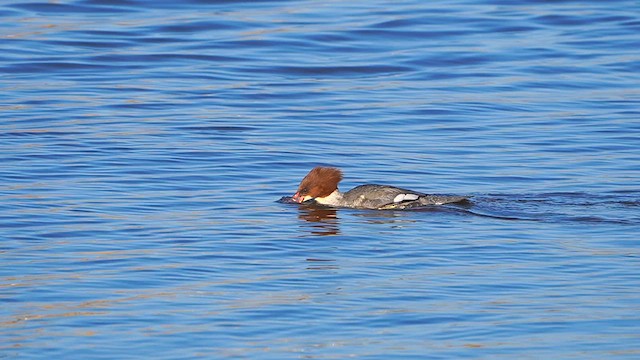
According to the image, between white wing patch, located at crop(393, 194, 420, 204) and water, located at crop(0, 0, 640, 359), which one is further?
white wing patch, located at crop(393, 194, 420, 204)

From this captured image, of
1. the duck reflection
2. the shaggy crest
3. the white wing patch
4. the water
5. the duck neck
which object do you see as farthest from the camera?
the duck neck

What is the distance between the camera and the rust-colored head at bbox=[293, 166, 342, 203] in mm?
11422

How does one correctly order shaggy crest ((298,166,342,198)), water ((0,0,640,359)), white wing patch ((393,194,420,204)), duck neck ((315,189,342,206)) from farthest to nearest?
Answer: duck neck ((315,189,342,206))
shaggy crest ((298,166,342,198))
white wing patch ((393,194,420,204))
water ((0,0,640,359))

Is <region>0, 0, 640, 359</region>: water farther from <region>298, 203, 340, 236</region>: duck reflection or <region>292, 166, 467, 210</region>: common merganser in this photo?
<region>292, 166, 467, 210</region>: common merganser

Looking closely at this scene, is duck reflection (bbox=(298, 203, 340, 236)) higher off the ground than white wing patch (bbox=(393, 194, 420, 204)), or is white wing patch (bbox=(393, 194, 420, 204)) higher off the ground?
white wing patch (bbox=(393, 194, 420, 204))

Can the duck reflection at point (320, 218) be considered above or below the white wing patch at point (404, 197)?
below

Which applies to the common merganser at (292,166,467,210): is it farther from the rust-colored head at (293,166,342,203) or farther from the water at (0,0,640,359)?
the water at (0,0,640,359)

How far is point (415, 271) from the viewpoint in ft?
29.6

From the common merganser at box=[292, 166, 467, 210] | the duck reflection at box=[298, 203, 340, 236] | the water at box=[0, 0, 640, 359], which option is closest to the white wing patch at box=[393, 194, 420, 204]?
the common merganser at box=[292, 166, 467, 210]

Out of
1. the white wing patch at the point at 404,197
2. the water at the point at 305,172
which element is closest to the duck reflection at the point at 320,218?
the water at the point at 305,172

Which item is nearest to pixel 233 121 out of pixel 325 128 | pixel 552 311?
pixel 325 128

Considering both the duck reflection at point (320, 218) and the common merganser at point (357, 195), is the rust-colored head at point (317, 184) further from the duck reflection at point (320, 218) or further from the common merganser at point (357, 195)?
the duck reflection at point (320, 218)

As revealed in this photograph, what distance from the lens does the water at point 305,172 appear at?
7746mm

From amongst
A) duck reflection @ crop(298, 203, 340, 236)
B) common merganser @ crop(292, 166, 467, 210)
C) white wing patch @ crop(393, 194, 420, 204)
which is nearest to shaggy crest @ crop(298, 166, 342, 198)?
common merganser @ crop(292, 166, 467, 210)
